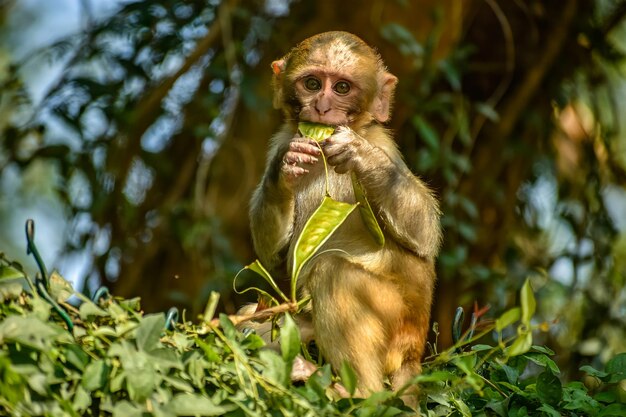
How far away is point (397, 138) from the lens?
8344 millimetres

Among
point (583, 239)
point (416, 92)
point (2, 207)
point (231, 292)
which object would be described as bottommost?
point (2, 207)

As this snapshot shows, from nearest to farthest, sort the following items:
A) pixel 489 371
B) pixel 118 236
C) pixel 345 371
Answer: pixel 345 371, pixel 489 371, pixel 118 236

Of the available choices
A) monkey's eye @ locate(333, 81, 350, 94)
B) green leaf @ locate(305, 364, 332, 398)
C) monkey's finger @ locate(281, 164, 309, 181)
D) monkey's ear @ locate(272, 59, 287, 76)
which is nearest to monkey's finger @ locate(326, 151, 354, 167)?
monkey's finger @ locate(281, 164, 309, 181)

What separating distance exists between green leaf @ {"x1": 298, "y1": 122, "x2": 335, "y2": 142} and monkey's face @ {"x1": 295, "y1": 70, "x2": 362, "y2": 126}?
68mm

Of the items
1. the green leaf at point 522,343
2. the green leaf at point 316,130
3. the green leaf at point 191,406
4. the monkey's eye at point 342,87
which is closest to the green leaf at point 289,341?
the green leaf at point 191,406

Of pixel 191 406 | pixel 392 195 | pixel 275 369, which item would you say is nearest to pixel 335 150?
pixel 392 195

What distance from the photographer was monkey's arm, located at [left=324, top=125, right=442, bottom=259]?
4379 millimetres

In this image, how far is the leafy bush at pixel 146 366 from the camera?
2.37 meters

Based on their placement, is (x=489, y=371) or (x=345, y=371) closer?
(x=345, y=371)

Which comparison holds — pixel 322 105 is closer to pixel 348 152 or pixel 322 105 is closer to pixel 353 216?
pixel 348 152

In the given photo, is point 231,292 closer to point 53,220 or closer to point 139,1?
point 139,1

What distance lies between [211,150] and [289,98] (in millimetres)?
3269

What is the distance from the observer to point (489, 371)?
12.2 ft

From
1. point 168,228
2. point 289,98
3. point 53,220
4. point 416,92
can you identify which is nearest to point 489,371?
point 289,98
